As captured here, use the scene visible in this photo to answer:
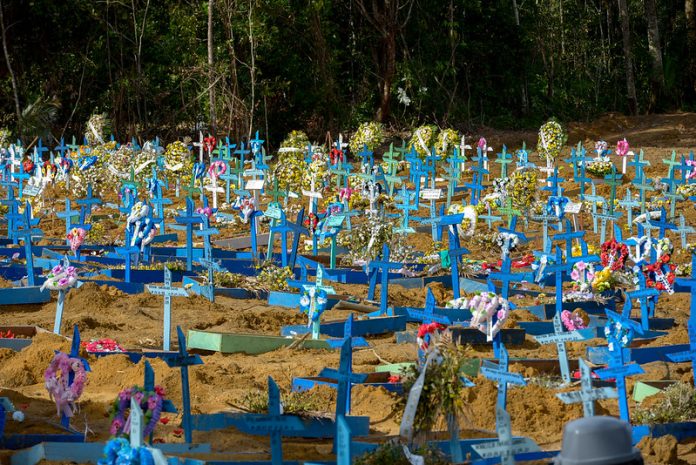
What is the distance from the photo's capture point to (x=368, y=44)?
101ft

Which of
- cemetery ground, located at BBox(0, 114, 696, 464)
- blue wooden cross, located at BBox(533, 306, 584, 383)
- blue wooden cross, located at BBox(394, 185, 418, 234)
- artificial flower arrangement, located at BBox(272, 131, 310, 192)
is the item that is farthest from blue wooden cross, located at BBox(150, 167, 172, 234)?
blue wooden cross, located at BBox(533, 306, 584, 383)

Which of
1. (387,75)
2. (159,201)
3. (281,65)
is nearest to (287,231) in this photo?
(159,201)

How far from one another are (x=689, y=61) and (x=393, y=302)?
79.2 feet

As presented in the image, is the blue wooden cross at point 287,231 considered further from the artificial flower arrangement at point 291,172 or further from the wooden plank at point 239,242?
the artificial flower arrangement at point 291,172

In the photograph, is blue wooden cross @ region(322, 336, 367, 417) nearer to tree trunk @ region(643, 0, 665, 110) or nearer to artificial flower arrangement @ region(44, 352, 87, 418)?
artificial flower arrangement @ region(44, 352, 87, 418)

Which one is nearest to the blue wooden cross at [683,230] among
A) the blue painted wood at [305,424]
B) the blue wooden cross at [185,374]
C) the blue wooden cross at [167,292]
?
the blue wooden cross at [167,292]

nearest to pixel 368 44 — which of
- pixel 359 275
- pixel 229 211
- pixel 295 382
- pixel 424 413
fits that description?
pixel 229 211

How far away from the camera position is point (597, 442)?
13.5 ft

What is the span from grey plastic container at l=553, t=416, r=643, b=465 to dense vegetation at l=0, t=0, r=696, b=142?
23205 mm

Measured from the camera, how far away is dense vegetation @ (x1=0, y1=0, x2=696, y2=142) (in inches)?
1102

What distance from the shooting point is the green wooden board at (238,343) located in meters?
10.8

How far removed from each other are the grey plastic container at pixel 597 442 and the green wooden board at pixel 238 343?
677 centimetres

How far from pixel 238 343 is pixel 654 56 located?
24.2 m

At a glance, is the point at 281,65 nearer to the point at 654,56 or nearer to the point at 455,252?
the point at 654,56
